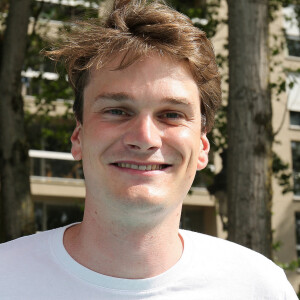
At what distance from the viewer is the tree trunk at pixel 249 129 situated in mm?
5676

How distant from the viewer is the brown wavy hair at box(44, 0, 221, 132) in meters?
2.71

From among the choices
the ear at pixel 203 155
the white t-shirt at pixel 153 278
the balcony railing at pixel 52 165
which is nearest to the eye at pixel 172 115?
the ear at pixel 203 155

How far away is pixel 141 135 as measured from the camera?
8.23 feet

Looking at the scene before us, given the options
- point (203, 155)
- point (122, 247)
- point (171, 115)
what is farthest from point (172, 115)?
point (122, 247)

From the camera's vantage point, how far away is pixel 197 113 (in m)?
2.76

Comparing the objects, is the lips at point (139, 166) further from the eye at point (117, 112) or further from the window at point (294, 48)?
the window at point (294, 48)

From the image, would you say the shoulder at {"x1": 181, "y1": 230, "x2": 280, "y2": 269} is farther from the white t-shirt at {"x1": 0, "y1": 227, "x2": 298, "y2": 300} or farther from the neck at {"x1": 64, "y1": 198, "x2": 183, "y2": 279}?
the neck at {"x1": 64, "y1": 198, "x2": 183, "y2": 279}

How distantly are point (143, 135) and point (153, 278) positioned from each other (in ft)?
1.68

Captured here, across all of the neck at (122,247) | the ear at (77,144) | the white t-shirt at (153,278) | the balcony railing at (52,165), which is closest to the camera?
the white t-shirt at (153,278)

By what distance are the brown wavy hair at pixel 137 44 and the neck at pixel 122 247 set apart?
497 mm

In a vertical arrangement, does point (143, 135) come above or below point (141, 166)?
above

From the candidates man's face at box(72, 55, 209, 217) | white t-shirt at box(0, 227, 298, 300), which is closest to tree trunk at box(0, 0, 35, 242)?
white t-shirt at box(0, 227, 298, 300)

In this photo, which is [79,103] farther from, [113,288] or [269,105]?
[269,105]

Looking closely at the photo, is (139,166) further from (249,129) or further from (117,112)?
(249,129)
